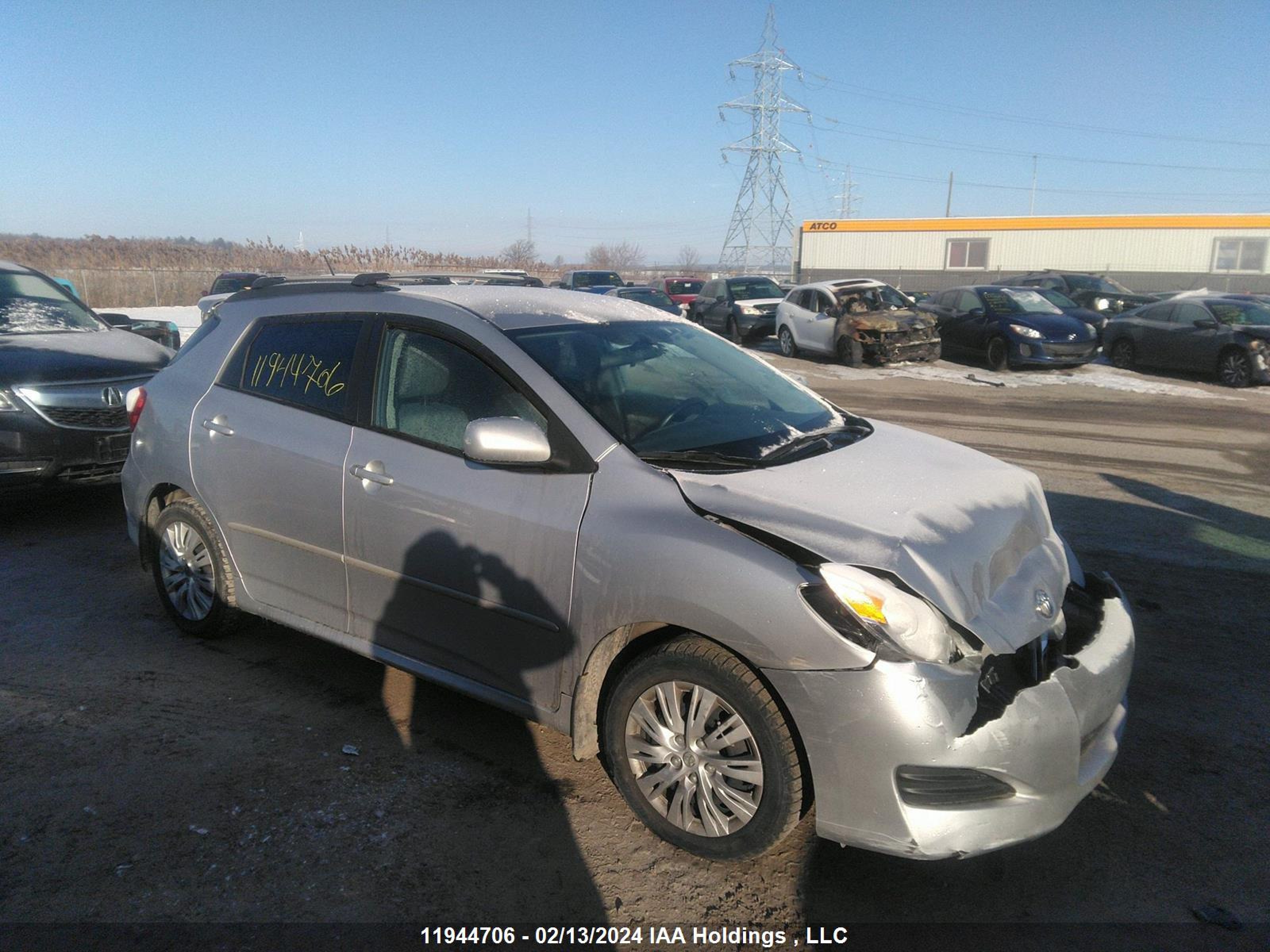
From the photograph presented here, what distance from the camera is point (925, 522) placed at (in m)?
3.12

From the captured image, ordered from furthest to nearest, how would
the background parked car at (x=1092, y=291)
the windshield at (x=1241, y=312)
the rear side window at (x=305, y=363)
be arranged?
the background parked car at (x=1092, y=291), the windshield at (x=1241, y=312), the rear side window at (x=305, y=363)

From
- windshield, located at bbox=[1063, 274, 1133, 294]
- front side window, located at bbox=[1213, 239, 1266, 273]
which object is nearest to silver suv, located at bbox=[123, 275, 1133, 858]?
windshield, located at bbox=[1063, 274, 1133, 294]

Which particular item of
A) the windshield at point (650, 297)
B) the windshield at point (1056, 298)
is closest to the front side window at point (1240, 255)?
the windshield at point (1056, 298)

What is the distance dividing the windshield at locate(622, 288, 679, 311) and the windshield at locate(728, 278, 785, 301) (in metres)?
2.42

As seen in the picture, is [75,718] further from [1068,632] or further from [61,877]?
[1068,632]

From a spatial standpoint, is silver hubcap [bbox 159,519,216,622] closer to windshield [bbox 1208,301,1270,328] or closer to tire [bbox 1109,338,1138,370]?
windshield [bbox 1208,301,1270,328]

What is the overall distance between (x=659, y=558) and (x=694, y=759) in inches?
26.0

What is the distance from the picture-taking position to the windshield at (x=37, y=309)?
25.5 feet

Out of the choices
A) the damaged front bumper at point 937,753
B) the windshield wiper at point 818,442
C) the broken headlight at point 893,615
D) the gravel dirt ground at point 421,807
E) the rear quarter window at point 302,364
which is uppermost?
the rear quarter window at point 302,364

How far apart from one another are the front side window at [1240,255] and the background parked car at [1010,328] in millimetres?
26505

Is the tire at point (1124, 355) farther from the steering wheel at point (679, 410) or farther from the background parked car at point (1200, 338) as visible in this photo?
the steering wheel at point (679, 410)

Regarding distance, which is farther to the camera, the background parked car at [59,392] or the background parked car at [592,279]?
the background parked car at [592,279]

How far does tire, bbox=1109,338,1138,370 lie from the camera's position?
1770 centimetres

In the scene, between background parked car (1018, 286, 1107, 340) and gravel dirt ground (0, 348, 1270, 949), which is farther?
background parked car (1018, 286, 1107, 340)
